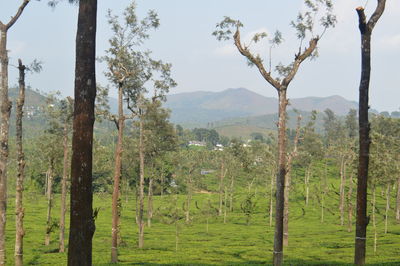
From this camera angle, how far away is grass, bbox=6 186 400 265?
133 ft

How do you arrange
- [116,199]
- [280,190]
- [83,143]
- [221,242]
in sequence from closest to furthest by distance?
[83,143] < [280,190] < [116,199] < [221,242]

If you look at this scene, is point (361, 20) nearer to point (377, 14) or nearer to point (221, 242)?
point (377, 14)

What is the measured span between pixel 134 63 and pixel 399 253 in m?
34.7

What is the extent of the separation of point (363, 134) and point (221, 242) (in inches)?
1819

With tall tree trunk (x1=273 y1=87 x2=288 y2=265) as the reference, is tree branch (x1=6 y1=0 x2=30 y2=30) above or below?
above

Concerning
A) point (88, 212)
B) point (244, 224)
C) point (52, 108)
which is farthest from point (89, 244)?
point (244, 224)

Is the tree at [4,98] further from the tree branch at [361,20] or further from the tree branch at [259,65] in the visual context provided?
the tree branch at [361,20]

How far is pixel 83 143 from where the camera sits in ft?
29.7

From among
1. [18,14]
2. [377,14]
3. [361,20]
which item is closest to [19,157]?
[18,14]

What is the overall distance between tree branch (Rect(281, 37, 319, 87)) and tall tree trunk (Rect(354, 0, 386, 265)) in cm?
467

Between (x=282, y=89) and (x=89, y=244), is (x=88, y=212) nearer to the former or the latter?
(x=89, y=244)

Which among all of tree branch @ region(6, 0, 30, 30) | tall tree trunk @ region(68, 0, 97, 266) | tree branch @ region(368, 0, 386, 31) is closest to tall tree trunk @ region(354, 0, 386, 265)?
tree branch @ region(368, 0, 386, 31)

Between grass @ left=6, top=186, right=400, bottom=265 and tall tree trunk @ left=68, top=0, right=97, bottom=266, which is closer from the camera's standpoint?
tall tree trunk @ left=68, top=0, right=97, bottom=266

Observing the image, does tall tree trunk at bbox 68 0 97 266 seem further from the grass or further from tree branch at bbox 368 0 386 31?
the grass
